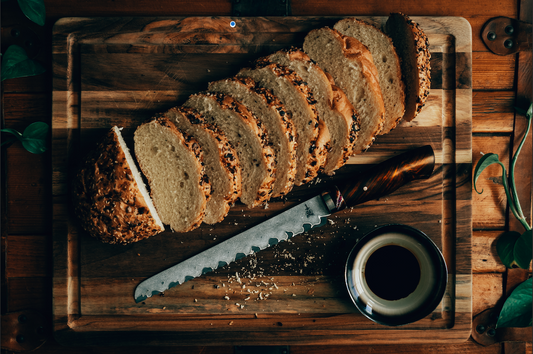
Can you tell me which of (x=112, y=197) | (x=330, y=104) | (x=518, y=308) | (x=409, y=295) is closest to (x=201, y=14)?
(x=330, y=104)

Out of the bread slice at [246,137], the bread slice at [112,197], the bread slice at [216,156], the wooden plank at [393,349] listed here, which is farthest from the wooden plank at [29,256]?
the wooden plank at [393,349]

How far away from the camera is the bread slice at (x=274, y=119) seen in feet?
5.94

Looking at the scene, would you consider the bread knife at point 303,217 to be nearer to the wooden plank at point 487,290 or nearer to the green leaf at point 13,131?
the wooden plank at point 487,290

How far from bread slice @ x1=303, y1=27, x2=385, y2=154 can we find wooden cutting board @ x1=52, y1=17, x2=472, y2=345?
140 mm

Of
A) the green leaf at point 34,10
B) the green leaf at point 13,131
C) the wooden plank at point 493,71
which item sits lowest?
the green leaf at point 13,131

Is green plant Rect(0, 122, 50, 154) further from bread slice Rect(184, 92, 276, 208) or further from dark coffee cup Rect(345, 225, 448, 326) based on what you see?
dark coffee cup Rect(345, 225, 448, 326)

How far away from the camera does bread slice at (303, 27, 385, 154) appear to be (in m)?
1.88

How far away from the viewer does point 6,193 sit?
2.10 m

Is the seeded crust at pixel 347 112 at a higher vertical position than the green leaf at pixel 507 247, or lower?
higher

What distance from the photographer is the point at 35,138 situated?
6.74 feet

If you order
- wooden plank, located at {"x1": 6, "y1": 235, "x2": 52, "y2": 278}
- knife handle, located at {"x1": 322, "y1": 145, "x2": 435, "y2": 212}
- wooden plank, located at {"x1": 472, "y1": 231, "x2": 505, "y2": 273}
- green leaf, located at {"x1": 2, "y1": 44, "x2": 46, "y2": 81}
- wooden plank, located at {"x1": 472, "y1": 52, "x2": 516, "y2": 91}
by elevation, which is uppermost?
green leaf, located at {"x1": 2, "y1": 44, "x2": 46, "y2": 81}

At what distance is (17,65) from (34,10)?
34 cm

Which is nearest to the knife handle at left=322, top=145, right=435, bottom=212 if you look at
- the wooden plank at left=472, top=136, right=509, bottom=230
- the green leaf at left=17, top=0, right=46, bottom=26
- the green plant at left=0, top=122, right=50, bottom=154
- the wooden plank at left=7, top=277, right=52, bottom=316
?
the wooden plank at left=472, top=136, right=509, bottom=230

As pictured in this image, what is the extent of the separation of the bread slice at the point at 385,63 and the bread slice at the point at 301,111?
46 cm
